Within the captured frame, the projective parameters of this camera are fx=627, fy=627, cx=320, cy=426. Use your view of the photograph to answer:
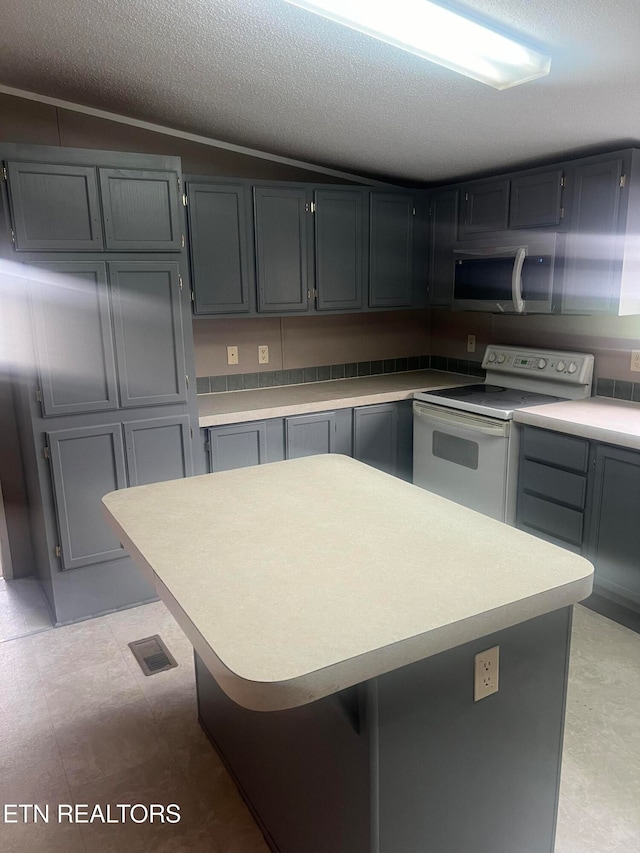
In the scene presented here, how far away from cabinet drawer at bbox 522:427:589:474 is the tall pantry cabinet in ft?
5.49

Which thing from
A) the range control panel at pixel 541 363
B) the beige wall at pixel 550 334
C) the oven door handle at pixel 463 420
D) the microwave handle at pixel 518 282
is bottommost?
the oven door handle at pixel 463 420

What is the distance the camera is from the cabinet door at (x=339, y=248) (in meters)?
3.62

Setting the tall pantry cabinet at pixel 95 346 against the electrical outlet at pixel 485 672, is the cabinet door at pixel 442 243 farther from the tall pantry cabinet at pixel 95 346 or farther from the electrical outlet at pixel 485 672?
the electrical outlet at pixel 485 672

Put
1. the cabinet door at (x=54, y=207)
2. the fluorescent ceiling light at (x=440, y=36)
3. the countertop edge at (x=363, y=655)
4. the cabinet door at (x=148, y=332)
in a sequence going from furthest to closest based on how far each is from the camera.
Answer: the cabinet door at (x=148, y=332)
the cabinet door at (x=54, y=207)
the fluorescent ceiling light at (x=440, y=36)
the countertop edge at (x=363, y=655)

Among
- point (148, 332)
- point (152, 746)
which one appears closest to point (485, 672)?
point (152, 746)

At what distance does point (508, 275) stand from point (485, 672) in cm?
256

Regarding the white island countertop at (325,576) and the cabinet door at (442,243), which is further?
the cabinet door at (442,243)

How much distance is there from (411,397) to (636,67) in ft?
6.69

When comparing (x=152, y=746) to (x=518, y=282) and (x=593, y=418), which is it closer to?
(x=593, y=418)

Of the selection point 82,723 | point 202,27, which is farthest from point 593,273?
point 82,723

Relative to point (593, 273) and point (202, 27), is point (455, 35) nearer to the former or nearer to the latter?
point (202, 27)

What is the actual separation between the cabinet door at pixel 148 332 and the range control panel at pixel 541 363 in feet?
6.43

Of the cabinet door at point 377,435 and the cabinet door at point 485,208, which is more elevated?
the cabinet door at point 485,208

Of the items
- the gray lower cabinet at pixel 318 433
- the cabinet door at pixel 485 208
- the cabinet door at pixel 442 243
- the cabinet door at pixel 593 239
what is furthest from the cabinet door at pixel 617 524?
the cabinet door at pixel 442 243
